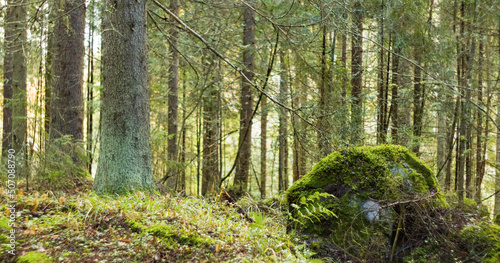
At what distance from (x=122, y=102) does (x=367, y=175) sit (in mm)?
4216

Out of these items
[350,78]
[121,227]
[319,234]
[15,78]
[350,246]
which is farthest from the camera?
[15,78]

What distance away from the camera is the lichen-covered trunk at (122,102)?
5.21m

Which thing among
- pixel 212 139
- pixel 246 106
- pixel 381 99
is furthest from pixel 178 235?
pixel 212 139

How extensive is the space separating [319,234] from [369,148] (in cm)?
165

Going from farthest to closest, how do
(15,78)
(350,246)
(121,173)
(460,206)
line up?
(15,78), (121,173), (460,206), (350,246)

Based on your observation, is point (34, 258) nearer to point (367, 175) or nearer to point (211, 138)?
point (367, 175)

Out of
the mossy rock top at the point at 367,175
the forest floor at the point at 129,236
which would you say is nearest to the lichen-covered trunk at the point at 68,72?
the forest floor at the point at 129,236

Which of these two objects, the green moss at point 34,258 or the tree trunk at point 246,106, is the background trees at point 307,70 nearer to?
the tree trunk at point 246,106

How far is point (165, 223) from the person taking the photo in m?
3.46

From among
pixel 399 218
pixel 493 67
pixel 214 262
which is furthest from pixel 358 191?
pixel 493 67

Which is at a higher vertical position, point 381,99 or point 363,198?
point 381,99

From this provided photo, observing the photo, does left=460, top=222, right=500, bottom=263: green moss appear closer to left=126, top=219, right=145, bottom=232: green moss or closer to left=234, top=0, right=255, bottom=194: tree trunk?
left=126, top=219, right=145, bottom=232: green moss

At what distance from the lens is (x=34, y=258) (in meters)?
2.54

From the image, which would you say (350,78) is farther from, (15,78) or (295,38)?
(15,78)
